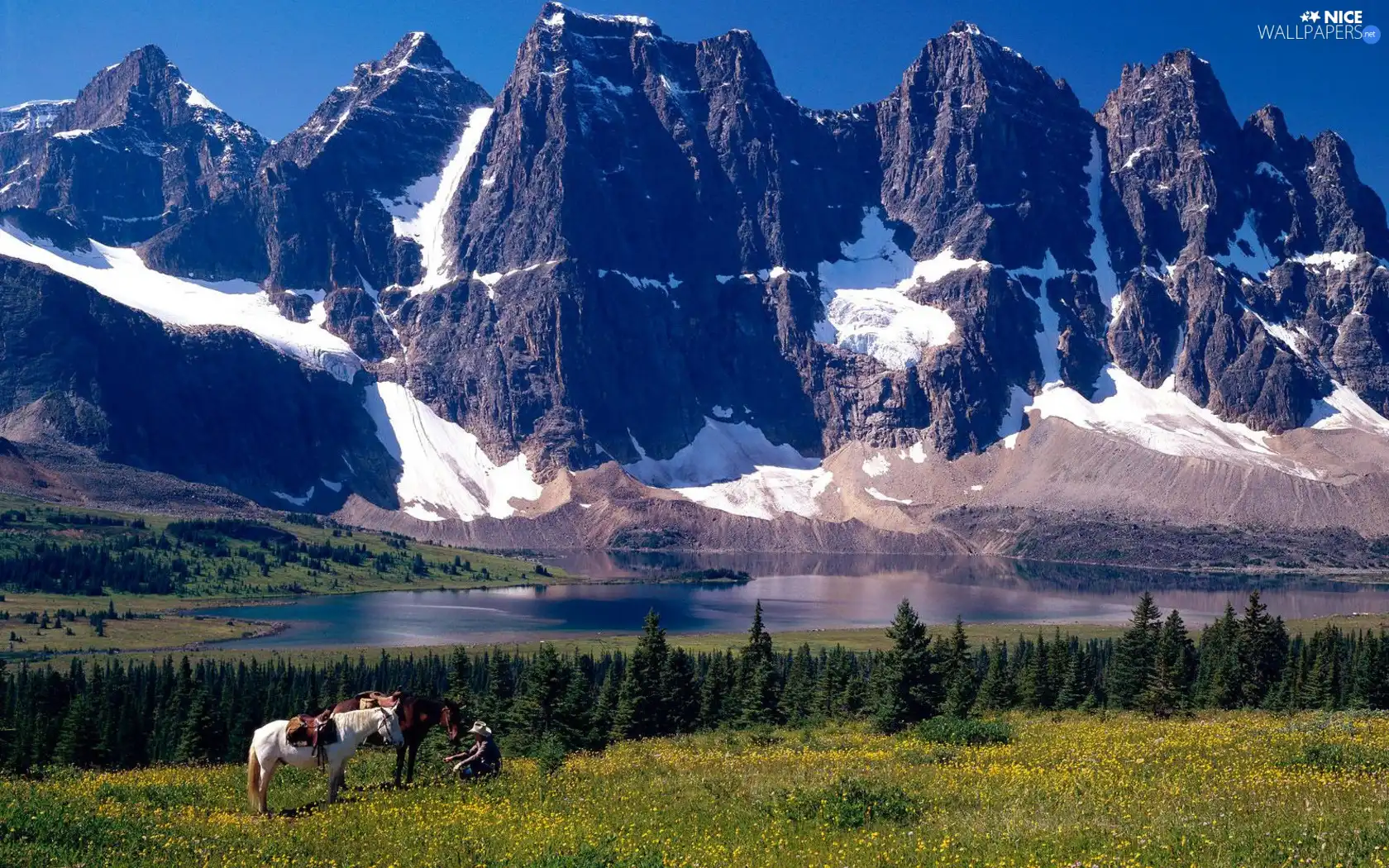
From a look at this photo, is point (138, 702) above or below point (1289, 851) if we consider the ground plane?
below

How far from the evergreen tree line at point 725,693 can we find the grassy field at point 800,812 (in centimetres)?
722

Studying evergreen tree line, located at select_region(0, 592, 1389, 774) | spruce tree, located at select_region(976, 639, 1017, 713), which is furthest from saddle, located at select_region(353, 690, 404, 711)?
spruce tree, located at select_region(976, 639, 1017, 713)

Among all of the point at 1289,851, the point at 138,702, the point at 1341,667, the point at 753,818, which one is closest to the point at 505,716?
the point at 753,818

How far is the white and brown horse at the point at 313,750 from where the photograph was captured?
2433 centimetres

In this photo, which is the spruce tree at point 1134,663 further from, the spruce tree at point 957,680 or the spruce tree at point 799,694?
the spruce tree at point 799,694

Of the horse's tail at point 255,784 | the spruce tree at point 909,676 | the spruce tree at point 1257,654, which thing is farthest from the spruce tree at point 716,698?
the horse's tail at point 255,784

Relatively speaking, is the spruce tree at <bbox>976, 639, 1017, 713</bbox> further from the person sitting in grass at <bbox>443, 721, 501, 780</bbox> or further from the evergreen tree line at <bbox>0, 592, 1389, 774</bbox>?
the person sitting in grass at <bbox>443, 721, 501, 780</bbox>

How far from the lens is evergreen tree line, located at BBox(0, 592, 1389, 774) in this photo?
2291 inches

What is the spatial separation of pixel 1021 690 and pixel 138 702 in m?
79.1

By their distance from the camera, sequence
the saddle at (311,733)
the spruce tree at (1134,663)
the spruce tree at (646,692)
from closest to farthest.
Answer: the saddle at (311,733), the spruce tree at (646,692), the spruce tree at (1134,663)

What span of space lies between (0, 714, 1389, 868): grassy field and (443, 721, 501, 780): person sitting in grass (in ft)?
2.30

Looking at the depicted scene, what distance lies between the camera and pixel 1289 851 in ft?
59.7

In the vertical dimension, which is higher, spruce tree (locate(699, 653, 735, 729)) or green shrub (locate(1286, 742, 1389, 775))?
green shrub (locate(1286, 742, 1389, 775))

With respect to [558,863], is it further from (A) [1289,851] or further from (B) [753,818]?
(A) [1289,851]
